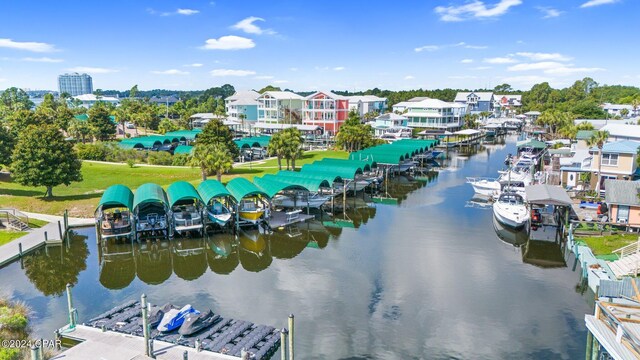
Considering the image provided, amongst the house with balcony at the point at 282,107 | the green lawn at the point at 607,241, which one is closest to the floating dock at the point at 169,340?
the green lawn at the point at 607,241

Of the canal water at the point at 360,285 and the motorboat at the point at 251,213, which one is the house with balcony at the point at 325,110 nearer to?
the canal water at the point at 360,285

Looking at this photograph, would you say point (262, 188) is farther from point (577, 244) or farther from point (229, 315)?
point (577, 244)

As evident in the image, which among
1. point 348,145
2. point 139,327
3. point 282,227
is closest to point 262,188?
point 282,227

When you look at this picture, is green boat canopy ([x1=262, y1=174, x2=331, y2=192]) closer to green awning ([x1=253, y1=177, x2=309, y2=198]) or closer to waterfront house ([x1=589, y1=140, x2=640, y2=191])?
green awning ([x1=253, y1=177, x2=309, y2=198])

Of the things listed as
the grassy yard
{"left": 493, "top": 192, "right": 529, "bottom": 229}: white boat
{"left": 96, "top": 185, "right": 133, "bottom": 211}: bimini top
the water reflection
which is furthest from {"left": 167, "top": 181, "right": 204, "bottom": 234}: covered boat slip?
{"left": 493, "top": 192, "right": 529, "bottom": 229}: white boat

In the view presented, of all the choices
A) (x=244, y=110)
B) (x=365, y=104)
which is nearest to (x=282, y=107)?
(x=244, y=110)
